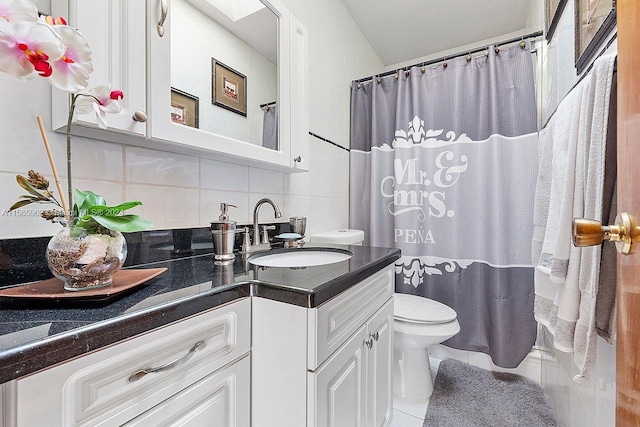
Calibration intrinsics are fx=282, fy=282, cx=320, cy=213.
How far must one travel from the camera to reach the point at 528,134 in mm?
1619

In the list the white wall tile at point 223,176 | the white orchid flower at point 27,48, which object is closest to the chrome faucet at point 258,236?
the white wall tile at point 223,176

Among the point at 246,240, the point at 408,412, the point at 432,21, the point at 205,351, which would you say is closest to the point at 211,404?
the point at 205,351

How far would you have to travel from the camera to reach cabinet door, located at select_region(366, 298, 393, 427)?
100cm

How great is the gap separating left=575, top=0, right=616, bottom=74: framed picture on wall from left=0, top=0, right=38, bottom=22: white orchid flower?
125cm

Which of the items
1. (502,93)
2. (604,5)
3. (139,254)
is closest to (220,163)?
(139,254)

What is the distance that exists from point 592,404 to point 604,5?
1175mm

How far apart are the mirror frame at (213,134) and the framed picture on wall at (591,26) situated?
40.8 inches

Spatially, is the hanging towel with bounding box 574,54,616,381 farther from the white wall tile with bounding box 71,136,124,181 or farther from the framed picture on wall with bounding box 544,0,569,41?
the white wall tile with bounding box 71,136,124,181

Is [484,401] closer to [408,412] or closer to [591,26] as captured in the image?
[408,412]

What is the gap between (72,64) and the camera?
49 centimetres

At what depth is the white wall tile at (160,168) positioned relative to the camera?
86 centimetres

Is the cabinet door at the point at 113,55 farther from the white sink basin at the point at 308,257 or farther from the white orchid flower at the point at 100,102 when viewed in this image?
the white sink basin at the point at 308,257

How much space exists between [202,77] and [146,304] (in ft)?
2.60

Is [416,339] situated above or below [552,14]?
below
